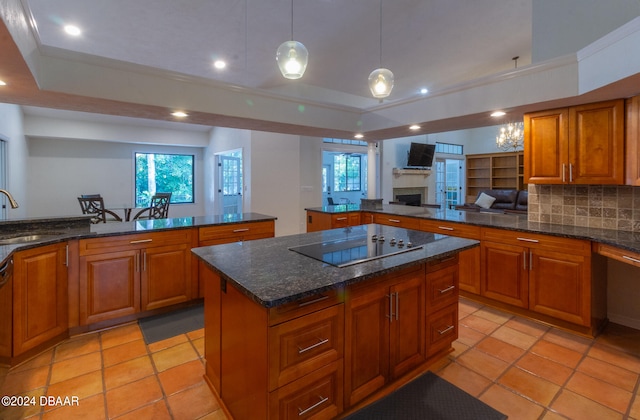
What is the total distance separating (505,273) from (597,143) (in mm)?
1355

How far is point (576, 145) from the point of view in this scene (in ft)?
8.83

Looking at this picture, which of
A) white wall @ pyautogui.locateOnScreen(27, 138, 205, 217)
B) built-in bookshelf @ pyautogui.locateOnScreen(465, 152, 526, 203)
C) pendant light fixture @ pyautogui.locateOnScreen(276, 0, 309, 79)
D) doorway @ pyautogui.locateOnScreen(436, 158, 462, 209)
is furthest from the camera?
doorway @ pyautogui.locateOnScreen(436, 158, 462, 209)

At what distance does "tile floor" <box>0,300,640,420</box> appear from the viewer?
5.69ft

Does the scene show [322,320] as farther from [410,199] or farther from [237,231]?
[410,199]

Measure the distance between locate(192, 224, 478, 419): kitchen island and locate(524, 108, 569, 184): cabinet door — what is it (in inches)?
57.2

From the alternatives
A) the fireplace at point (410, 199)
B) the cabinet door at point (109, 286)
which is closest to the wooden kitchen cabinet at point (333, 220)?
the cabinet door at point (109, 286)

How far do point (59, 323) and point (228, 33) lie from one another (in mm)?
3360

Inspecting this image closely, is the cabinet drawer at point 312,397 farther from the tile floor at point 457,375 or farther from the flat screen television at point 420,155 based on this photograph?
the flat screen television at point 420,155

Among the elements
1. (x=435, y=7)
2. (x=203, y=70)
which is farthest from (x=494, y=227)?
(x=203, y=70)

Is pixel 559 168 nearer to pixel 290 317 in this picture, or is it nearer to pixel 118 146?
pixel 290 317

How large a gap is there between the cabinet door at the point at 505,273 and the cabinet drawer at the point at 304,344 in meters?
2.19

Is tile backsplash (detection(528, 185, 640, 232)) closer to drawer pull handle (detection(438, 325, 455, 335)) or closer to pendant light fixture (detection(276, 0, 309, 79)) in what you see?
drawer pull handle (detection(438, 325, 455, 335))

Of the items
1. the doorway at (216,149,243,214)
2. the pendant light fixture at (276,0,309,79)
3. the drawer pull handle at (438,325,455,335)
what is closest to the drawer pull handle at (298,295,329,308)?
the drawer pull handle at (438,325,455,335)

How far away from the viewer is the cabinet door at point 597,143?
246cm
